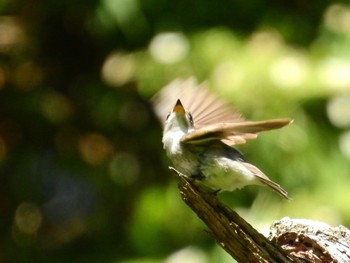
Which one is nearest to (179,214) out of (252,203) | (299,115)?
(252,203)

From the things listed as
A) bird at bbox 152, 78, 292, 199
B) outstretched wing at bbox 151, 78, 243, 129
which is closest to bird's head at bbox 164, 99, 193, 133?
bird at bbox 152, 78, 292, 199

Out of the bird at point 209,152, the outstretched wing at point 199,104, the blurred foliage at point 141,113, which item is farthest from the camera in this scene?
the blurred foliage at point 141,113

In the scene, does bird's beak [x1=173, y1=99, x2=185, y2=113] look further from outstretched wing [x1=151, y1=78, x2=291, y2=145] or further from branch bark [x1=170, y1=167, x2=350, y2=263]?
branch bark [x1=170, y1=167, x2=350, y2=263]

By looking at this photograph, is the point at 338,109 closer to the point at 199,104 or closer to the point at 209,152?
the point at 199,104

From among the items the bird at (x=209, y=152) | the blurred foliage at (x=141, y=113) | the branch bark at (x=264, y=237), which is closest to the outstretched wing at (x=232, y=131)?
the bird at (x=209, y=152)

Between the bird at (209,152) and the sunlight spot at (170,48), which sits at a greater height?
the sunlight spot at (170,48)

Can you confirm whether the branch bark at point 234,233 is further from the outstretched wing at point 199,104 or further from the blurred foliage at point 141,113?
the blurred foliage at point 141,113

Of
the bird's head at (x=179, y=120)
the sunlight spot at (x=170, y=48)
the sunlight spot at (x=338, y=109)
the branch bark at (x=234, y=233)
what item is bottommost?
the sunlight spot at (x=338, y=109)

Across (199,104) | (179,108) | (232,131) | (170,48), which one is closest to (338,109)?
(170,48)
